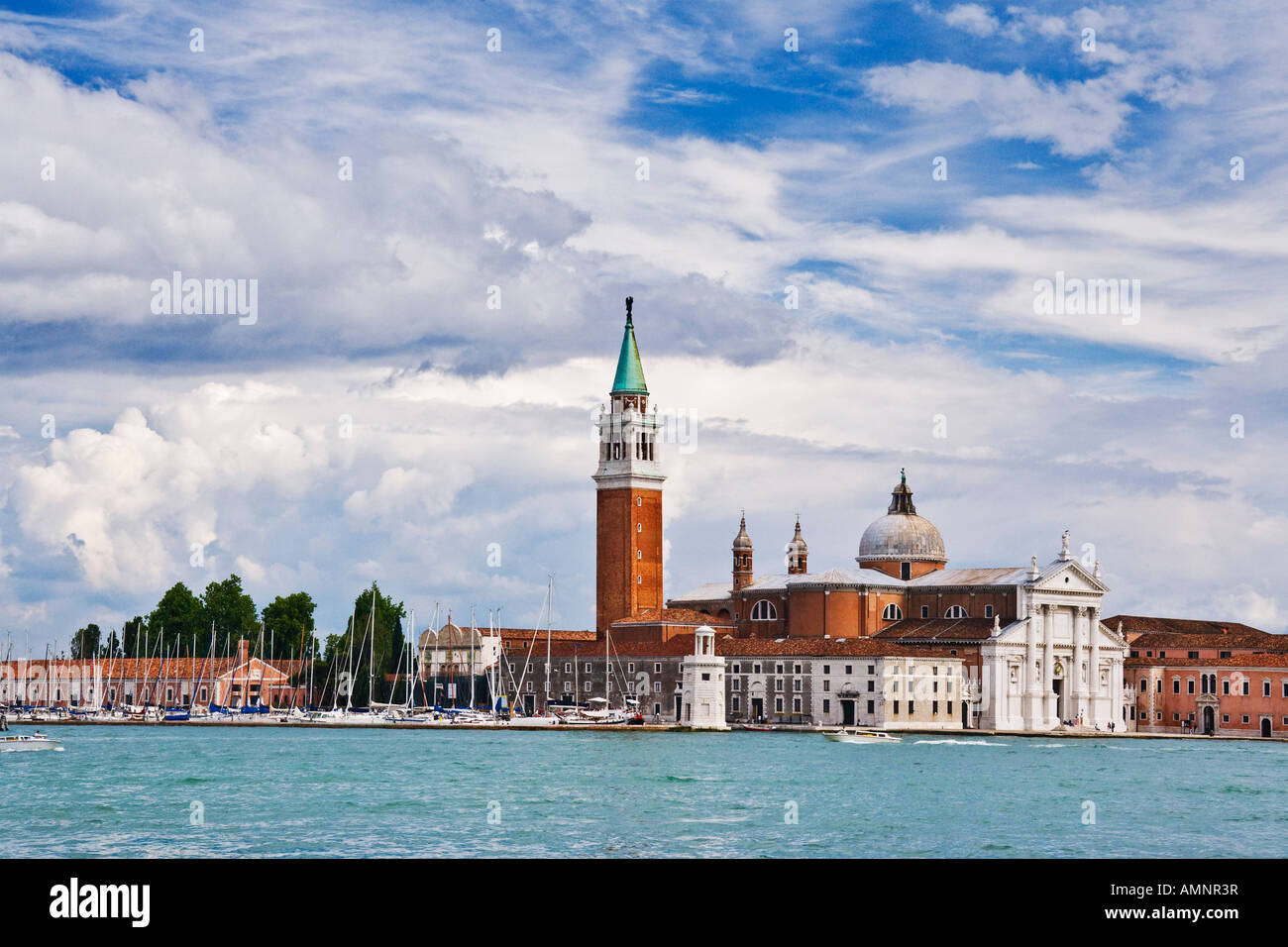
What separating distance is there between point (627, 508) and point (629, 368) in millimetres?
6278

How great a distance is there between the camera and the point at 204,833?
85.0ft

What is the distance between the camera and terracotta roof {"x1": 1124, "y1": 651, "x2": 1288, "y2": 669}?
6831 centimetres

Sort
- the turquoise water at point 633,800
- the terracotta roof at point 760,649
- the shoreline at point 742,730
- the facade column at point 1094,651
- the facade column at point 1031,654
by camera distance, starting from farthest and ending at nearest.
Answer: the facade column at point 1094,651, the facade column at point 1031,654, the terracotta roof at point 760,649, the shoreline at point 742,730, the turquoise water at point 633,800

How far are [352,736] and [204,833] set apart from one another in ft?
126

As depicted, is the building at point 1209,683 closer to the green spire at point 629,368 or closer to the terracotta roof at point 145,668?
the green spire at point 629,368

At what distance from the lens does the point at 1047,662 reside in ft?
233

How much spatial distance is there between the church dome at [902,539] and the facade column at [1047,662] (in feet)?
25.4

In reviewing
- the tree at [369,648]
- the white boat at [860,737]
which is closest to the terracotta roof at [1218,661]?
the white boat at [860,737]

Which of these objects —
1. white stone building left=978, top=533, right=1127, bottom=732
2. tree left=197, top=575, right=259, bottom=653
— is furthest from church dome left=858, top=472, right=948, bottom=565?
tree left=197, top=575, right=259, bottom=653

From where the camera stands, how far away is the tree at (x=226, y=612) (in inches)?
3445

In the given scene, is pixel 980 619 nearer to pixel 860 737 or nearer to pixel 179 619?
pixel 860 737

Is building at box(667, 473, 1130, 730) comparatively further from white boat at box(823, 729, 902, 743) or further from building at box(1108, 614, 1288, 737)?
white boat at box(823, 729, 902, 743)

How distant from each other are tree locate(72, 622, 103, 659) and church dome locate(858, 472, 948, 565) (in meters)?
42.9

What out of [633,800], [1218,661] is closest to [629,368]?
[1218,661]
